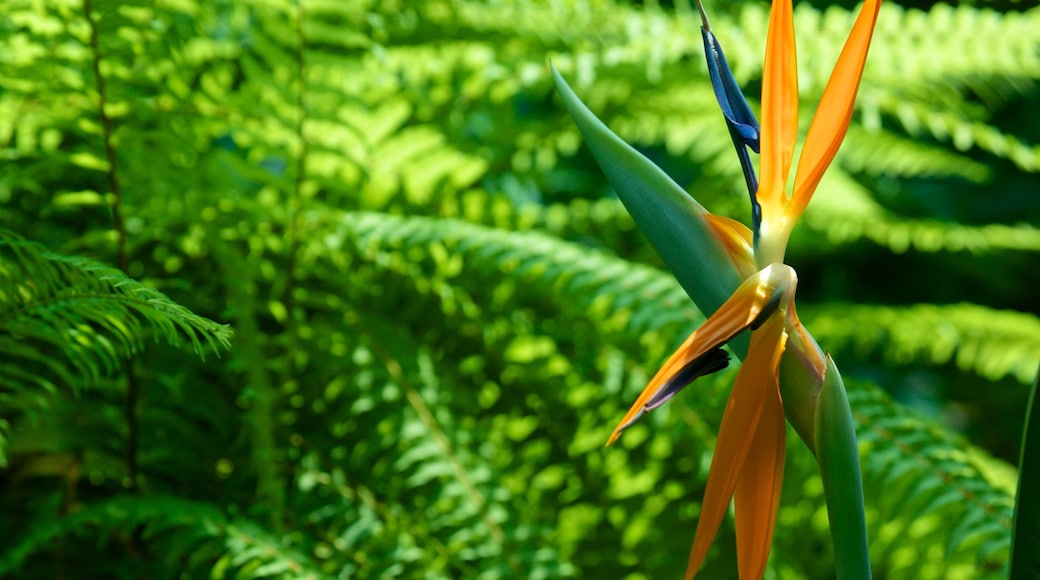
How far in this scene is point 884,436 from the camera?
0.59 m

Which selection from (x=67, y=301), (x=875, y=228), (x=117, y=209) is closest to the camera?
(x=67, y=301)

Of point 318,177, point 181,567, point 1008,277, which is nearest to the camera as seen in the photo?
point 181,567

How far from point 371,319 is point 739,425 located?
44 cm

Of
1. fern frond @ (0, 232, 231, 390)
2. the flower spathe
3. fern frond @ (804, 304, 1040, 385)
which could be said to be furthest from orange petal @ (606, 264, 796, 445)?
fern frond @ (804, 304, 1040, 385)

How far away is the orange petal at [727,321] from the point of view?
0.92 feet

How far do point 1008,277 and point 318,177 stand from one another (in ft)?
4.48

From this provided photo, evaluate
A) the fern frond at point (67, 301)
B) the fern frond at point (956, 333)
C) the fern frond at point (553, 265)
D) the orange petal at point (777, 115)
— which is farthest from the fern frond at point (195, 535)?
the fern frond at point (956, 333)

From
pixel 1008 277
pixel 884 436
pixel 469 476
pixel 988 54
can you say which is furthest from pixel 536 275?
pixel 1008 277

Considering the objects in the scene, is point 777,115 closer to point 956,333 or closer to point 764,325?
point 764,325

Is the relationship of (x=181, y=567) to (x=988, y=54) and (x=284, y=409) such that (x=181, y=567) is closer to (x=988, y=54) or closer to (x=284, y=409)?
(x=284, y=409)

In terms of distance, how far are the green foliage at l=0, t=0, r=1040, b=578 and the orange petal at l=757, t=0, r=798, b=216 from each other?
0.90ft

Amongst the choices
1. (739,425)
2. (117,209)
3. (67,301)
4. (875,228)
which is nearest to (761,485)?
(739,425)

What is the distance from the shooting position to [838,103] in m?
0.29

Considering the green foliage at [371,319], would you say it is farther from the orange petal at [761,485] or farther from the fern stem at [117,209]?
the orange petal at [761,485]
